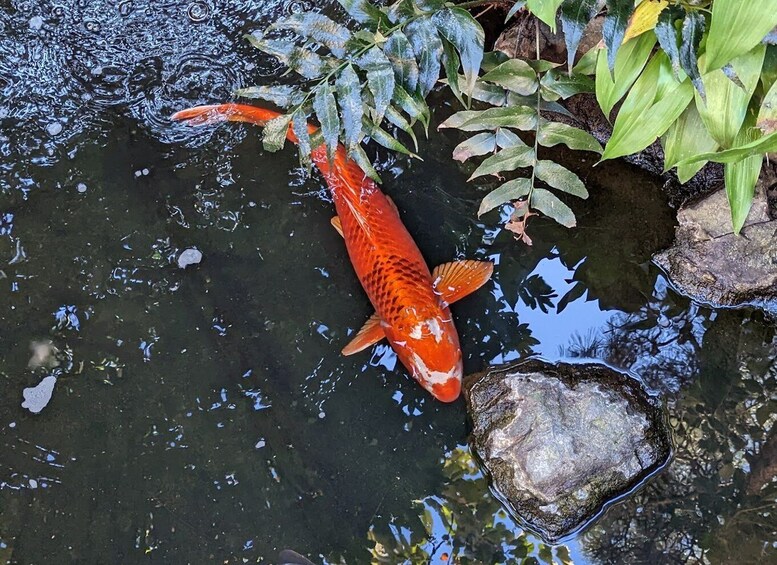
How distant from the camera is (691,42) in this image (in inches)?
88.2

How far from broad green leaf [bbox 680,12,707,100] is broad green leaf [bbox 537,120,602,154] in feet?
1.86

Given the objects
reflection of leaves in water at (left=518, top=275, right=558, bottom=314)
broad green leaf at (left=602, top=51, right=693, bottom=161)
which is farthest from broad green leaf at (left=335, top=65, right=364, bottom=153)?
reflection of leaves in water at (left=518, top=275, right=558, bottom=314)

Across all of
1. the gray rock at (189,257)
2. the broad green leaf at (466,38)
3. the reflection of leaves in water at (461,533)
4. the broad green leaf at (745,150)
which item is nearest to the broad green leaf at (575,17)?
the broad green leaf at (466,38)

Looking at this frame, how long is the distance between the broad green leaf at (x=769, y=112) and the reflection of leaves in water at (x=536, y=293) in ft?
4.03

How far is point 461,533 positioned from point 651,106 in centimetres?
196

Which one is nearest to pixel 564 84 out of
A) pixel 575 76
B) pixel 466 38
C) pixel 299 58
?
pixel 575 76

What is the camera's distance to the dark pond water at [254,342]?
316 cm

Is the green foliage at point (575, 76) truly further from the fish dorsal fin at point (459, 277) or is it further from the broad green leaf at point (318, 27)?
the fish dorsal fin at point (459, 277)

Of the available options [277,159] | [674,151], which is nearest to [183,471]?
[277,159]

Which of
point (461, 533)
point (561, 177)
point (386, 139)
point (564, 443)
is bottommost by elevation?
point (461, 533)

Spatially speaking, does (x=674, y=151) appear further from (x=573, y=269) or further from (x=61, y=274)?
(x=61, y=274)

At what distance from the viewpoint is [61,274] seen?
142 inches

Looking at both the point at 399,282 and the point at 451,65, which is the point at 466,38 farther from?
the point at 399,282

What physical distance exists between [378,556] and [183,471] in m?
0.99
